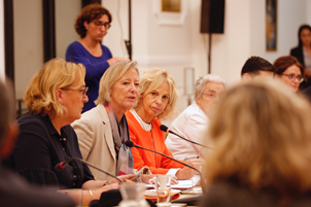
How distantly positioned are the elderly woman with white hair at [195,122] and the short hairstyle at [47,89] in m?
1.40

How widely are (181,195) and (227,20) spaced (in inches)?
170

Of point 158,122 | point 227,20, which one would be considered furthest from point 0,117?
point 227,20

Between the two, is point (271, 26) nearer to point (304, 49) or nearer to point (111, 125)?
point (304, 49)

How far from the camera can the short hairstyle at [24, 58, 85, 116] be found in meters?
1.99

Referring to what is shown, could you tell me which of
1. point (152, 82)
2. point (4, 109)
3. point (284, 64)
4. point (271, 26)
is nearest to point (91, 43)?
point (152, 82)

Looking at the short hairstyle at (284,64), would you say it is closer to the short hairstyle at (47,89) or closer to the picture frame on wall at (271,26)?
the short hairstyle at (47,89)

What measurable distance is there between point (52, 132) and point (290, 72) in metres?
2.75

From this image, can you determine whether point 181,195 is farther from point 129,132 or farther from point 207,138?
point 207,138

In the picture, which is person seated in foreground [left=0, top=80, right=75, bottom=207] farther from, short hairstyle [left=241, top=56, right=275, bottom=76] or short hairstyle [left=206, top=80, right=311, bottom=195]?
short hairstyle [left=241, top=56, right=275, bottom=76]

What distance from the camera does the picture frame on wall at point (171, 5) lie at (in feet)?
19.2

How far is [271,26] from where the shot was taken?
7383mm

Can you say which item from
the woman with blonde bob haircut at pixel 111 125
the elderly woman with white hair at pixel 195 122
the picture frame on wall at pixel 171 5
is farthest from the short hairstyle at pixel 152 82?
the picture frame on wall at pixel 171 5

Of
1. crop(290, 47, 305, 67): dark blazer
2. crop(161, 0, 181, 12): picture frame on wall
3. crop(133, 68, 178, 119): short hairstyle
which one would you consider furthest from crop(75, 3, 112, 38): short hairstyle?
crop(290, 47, 305, 67): dark blazer

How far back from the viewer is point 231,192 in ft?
3.78
